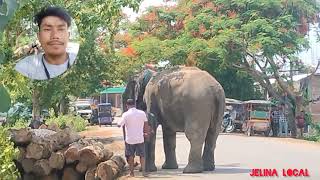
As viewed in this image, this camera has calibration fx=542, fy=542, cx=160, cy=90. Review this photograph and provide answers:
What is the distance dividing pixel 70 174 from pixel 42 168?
0.52m

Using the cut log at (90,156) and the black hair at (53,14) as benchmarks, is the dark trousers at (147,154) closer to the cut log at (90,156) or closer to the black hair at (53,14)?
the cut log at (90,156)

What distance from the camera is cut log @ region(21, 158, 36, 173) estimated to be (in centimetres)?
931

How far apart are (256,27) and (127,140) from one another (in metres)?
14.4

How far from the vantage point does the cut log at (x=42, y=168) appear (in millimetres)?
9266

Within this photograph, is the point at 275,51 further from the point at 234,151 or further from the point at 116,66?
the point at 234,151

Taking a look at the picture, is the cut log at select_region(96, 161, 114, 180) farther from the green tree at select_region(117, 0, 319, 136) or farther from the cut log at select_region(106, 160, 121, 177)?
the green tree at select_region(117, 0, 319, 136)

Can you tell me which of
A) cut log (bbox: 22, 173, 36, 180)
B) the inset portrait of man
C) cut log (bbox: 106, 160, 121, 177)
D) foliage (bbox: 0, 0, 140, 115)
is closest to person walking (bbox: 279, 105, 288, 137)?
foliage (bbox: 0, 0, 140, 115)

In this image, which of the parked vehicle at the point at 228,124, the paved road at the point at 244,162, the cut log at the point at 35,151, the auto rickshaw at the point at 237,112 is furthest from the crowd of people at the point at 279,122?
the cut log at the point at 35,151

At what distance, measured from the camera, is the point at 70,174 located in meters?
9.51

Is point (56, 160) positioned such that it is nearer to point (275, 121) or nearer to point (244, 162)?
point (244, 162)

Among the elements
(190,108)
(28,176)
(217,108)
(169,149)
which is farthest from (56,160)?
(217,108)

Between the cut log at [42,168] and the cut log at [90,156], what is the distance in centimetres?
58

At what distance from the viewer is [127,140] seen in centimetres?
940

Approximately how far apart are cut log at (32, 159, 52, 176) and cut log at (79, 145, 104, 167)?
58 centimetres
